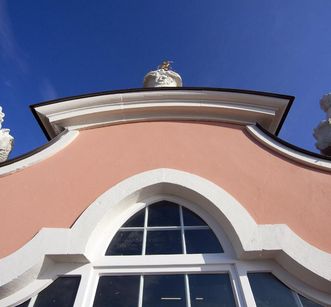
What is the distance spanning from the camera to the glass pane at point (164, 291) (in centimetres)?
276

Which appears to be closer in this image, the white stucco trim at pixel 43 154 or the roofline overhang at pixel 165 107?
the white stucco trim at pixel 43 154

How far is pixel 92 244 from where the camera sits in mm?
3158

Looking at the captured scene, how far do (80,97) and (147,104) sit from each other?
1.11m

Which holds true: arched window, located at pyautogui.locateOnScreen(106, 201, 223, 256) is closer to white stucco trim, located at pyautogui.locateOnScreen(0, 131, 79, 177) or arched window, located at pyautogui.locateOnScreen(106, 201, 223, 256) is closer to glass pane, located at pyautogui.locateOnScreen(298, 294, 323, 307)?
glass pane, located at pyautogui.locateOnScreen(298, 294, 323, 307)

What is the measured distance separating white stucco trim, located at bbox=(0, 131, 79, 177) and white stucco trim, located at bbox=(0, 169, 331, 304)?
1.20 meters

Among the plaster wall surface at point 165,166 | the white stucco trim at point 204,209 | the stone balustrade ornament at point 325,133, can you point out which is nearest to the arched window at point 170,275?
the white stucco trim at point 204,209

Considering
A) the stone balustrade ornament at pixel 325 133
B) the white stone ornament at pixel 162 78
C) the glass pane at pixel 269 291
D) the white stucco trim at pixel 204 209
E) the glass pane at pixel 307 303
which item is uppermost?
the white stone ornament at pixel 162 78

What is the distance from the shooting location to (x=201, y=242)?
3.28 m

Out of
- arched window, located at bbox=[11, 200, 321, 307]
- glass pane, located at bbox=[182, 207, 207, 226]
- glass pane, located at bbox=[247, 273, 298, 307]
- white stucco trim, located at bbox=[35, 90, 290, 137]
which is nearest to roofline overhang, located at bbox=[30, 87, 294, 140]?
white stucco trim, located at bbox=[35, 90, 290, 137]

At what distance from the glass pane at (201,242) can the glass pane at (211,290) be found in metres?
0.28

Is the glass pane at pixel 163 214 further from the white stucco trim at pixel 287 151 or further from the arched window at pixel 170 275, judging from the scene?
the white stucco trim at pixel 287 151

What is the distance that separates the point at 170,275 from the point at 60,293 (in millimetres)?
1137

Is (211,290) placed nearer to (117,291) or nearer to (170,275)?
(170,275)

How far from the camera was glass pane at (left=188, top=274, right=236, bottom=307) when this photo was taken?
275cm
